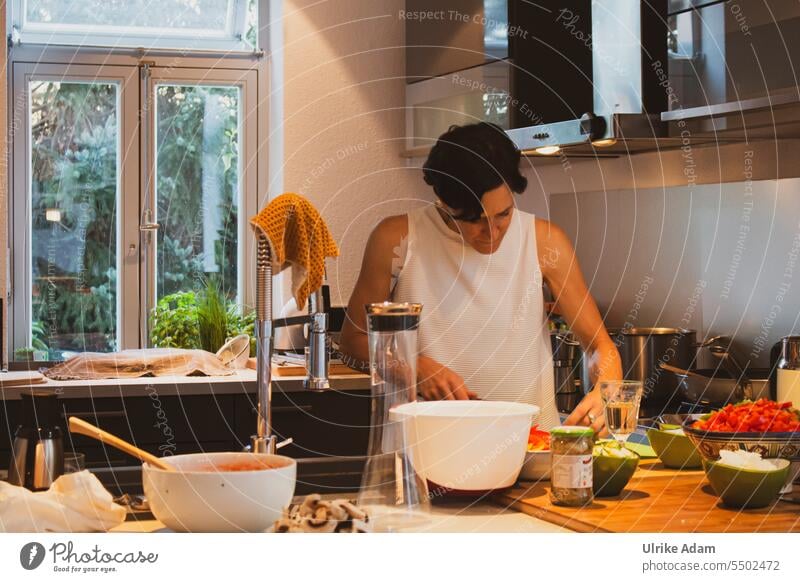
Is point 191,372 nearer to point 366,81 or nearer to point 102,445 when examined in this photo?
point 102,445

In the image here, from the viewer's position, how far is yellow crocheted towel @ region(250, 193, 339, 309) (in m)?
1.00

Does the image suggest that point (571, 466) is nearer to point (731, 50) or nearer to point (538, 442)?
point (538, 442)

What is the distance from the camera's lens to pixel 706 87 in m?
2.00

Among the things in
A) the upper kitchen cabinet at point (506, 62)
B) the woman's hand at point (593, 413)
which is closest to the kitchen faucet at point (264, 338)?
the woman's hand at point (593, 413)

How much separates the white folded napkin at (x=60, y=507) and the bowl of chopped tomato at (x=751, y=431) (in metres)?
0.62

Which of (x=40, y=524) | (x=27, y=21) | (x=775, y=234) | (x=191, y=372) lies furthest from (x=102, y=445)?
(x=27, y=21)

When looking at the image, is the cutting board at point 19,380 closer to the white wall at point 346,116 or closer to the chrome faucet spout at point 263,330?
the chrome faucet spout at point 263,330

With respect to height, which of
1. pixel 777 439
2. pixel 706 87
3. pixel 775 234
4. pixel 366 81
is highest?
pixel 366 81

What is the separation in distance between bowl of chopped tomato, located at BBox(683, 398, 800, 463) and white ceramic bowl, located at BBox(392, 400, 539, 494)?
23 centimetres

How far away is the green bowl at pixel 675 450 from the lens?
4.01ft

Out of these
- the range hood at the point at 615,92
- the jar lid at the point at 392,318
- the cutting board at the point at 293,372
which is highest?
the range hood at the point at 615,92

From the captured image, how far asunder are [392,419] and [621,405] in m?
0.42

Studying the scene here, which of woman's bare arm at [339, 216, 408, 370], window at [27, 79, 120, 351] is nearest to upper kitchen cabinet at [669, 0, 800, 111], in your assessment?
woman's bare arm at [339, 216, 408, 370]

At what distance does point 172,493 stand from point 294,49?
245 cm
